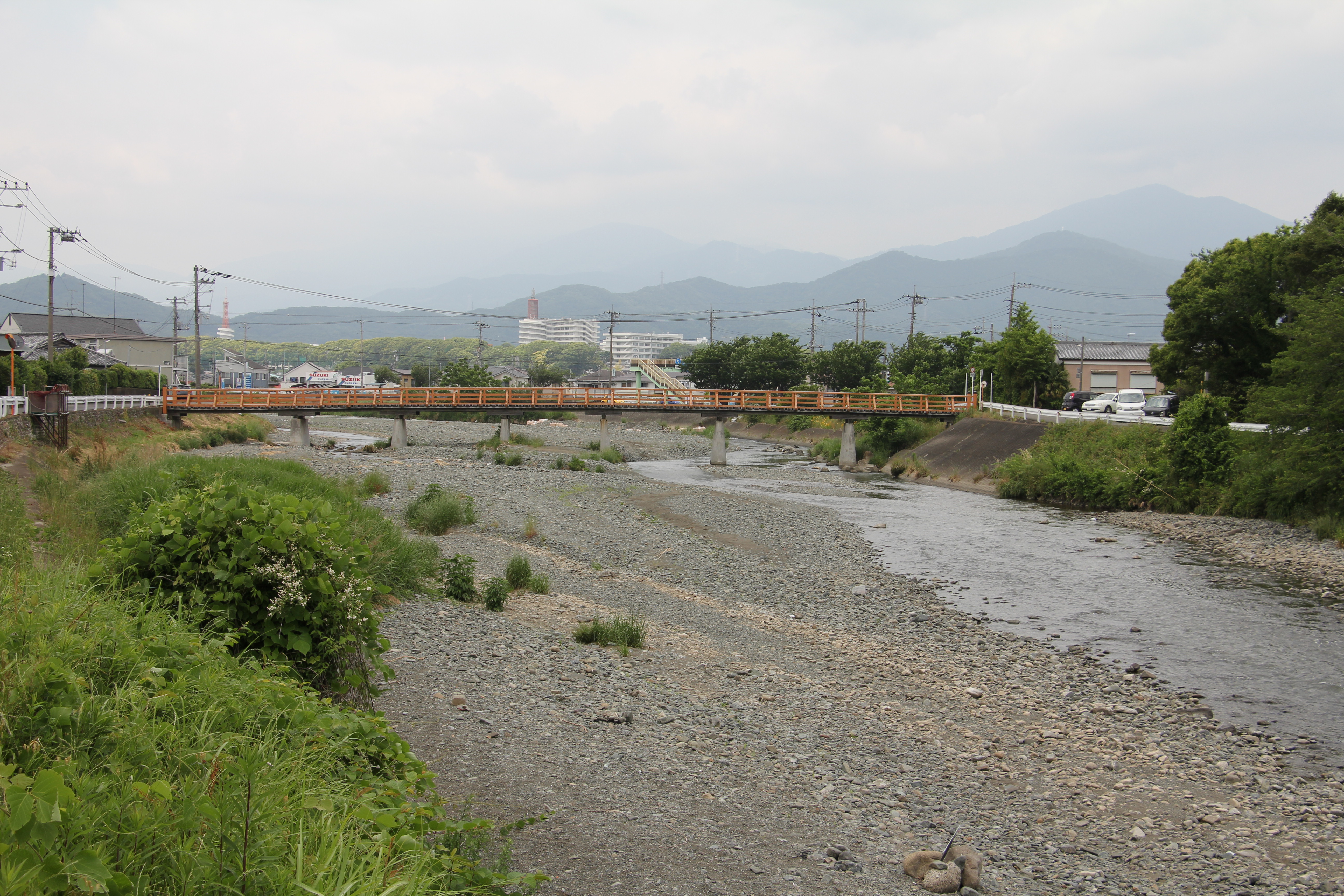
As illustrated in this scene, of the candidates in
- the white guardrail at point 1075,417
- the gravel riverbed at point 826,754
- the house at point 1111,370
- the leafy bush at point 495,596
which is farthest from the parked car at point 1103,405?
the leafy bush at point 495,596

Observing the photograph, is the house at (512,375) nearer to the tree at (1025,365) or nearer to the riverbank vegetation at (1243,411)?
the tree at (1025,365)

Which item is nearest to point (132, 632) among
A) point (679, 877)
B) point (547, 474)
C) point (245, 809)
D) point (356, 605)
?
point (356, 605)

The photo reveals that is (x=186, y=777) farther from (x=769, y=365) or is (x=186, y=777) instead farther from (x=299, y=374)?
(x=299, y=374)

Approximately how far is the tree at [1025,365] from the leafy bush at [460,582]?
5632 cm

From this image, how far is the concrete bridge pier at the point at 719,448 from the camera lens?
5556 centimetres

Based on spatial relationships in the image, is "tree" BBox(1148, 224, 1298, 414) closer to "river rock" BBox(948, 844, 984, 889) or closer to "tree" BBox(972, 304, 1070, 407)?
"tree" BBox(972, 304, 1070, 407)

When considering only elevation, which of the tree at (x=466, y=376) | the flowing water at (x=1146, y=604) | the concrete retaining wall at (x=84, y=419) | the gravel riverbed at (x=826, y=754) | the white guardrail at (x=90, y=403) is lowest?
the flowing water at (x=1146, y=604)

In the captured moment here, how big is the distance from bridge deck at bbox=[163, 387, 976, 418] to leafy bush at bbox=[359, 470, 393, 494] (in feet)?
70.9

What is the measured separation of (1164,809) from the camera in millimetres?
8727

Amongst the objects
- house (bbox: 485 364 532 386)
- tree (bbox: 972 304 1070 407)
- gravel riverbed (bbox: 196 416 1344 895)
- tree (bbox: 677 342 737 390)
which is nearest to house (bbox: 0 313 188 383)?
house (bbox: 485 364 532 386)

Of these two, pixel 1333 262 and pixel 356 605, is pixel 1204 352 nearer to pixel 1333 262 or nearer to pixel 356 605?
pixel 1333 262

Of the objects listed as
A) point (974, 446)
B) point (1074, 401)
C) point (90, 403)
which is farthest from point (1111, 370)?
point (90, 403)

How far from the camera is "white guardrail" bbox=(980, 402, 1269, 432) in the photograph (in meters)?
41.6

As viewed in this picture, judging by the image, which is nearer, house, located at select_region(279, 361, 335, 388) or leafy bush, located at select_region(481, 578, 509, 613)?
leafy bush, located at select_region(481, 578, 509, 613)
